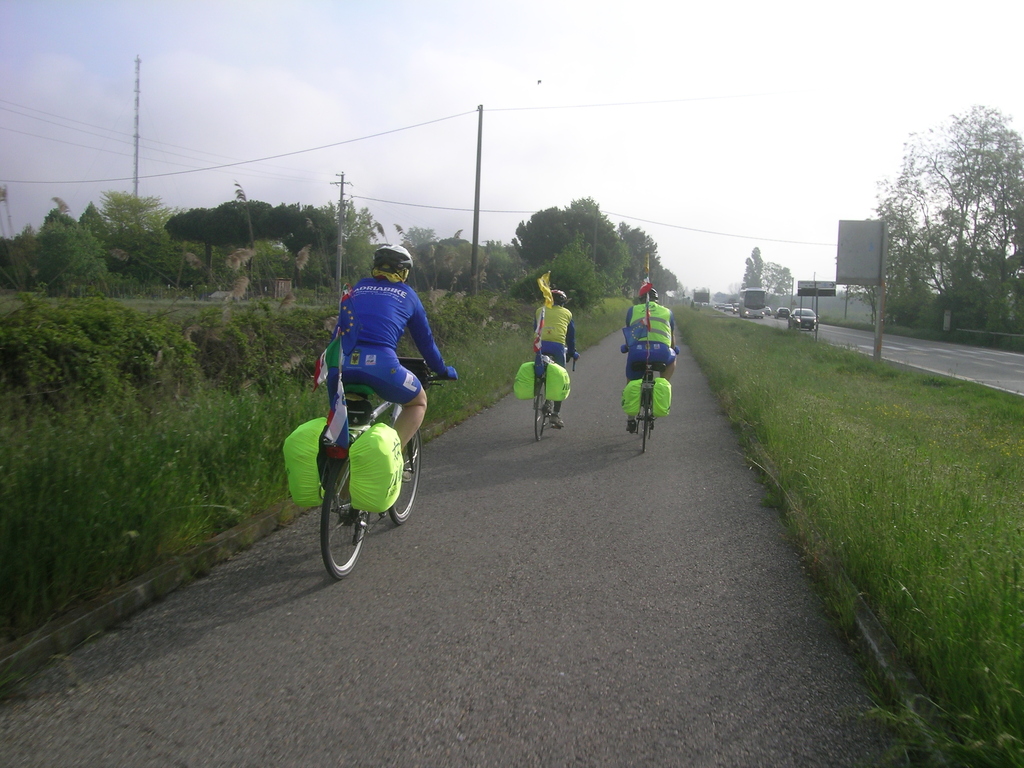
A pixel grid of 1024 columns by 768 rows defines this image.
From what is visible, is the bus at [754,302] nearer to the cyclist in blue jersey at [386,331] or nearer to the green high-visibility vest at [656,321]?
the green high-visibility vest at [656,321]

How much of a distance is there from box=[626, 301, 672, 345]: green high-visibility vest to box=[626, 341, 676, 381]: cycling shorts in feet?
0.20

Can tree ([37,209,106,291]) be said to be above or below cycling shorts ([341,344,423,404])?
above

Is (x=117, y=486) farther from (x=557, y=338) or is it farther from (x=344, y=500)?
(x=557, y=338)

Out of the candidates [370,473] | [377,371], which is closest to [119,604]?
[370,473]

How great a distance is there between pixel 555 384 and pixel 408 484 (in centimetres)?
339

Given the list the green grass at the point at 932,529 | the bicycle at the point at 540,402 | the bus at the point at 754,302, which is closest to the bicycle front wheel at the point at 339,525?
the green grass at the point at 932,529

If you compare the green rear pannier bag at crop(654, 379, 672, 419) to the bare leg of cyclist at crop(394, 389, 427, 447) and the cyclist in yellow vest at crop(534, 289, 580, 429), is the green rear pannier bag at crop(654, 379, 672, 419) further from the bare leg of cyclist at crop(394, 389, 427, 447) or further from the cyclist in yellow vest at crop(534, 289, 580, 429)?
the bare leg of cyclist at crop(394, 389, 427, 447)

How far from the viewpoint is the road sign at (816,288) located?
1571 inches

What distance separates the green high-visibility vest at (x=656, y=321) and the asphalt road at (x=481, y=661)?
324 cm

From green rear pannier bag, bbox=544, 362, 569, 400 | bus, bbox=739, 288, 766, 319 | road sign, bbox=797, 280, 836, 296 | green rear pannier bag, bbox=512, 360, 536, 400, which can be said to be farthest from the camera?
bus, bbox=739, 288, 766, 319

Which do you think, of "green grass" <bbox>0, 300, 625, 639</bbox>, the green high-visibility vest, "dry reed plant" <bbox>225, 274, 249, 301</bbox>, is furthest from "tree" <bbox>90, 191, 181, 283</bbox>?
the green high-visibility vest

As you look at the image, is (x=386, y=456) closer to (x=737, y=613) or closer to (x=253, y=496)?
(x=253, y=496)

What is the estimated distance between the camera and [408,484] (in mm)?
5656

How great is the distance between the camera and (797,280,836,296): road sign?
39.9 meters
